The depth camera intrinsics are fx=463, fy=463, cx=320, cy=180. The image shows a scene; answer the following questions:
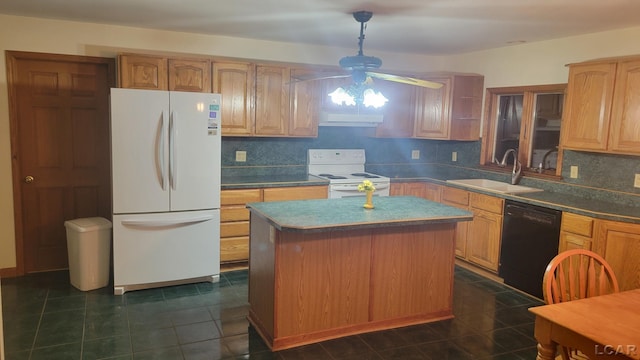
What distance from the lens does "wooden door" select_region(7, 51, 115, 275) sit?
423 cm

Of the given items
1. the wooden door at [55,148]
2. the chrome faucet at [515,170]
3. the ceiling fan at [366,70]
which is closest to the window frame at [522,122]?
the chrome faucet at [515,170]

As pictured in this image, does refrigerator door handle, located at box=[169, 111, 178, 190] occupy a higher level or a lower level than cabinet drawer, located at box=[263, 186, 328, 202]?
higher

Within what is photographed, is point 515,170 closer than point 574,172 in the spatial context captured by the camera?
No

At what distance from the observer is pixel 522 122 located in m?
4.93

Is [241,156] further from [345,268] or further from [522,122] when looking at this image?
[522,122]

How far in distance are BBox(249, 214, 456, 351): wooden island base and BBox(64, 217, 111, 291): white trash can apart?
151 centimetres

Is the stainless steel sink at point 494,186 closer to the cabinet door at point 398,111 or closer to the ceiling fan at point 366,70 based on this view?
the cabinet door at point 398,111

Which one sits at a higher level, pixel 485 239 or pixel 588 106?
pixel 588 106

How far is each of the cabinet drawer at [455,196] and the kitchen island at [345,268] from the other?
1.36m

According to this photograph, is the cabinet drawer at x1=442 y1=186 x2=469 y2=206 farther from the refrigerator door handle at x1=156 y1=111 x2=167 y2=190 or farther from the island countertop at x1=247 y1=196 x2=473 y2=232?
the refrigerator door handle at x1=156 y1=111 x2=167 y2=190

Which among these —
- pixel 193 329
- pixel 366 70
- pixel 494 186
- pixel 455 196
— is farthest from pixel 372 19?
pixel 193 329

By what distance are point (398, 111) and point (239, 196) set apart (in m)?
2.24

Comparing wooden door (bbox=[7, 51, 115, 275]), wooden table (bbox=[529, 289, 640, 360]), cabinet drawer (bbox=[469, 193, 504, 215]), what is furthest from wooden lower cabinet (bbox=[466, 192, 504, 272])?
wooden door (bbox=[7, 51, 115, 275])

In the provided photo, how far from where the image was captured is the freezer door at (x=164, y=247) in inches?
154
